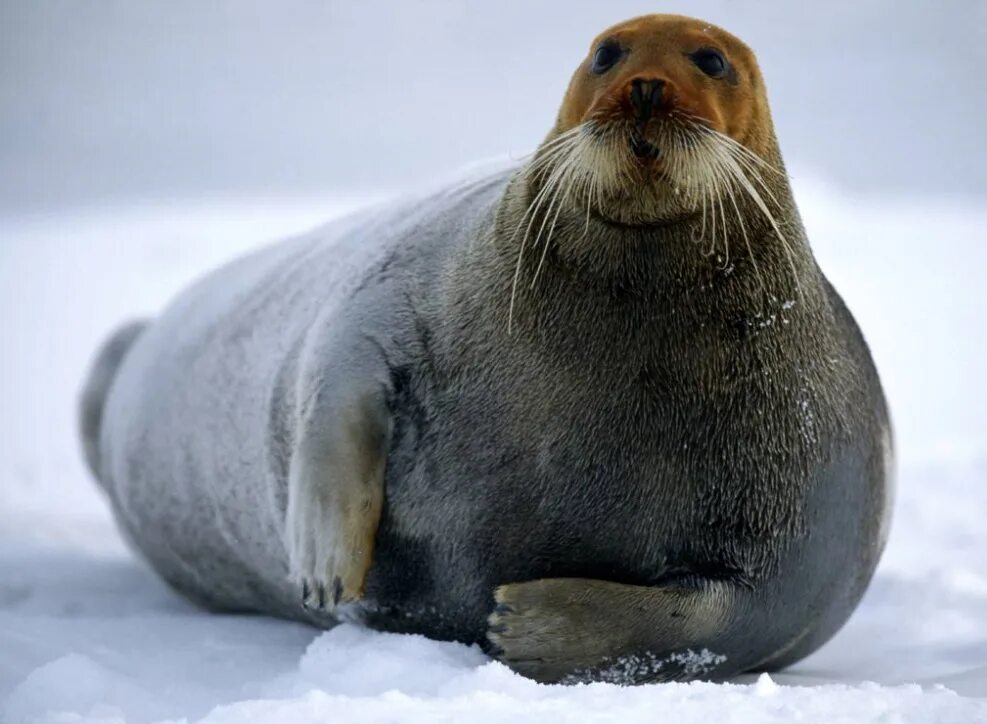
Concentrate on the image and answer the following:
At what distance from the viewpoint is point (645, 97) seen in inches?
108

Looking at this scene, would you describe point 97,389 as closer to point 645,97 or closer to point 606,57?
point 606,57

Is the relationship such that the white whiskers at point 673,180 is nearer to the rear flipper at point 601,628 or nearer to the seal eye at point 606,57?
the seal eye at point 606,57

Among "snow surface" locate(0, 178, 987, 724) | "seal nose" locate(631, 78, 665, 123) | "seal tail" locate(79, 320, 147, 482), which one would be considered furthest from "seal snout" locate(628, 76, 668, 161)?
"seal tail" locate(79, 320, 147, 482)

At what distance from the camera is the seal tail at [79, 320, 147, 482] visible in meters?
5.33

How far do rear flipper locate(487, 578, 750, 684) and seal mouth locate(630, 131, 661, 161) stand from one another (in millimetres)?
890

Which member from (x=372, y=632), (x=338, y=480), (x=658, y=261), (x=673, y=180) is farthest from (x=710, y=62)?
(x=372, y=632)

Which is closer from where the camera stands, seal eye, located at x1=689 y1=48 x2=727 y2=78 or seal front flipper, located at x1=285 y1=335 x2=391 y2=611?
seal eye, located at x1=689 y1=48 x2=727 y2=78

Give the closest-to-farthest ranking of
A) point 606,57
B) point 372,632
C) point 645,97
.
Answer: point 645,97 < point 606,57 < point 372,632

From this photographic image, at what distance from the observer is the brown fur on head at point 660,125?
2795 mm

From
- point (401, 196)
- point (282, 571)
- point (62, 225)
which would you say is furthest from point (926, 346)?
point (62, 225)

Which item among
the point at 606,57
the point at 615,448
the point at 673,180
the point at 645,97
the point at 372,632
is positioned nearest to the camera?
the point at 645,97

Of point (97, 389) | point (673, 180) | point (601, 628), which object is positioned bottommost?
point (601, 628)

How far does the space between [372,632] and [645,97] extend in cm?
Result: 138

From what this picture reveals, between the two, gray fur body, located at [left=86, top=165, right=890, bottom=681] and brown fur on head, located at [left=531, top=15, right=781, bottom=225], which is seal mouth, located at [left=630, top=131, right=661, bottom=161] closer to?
brown fur on head, located at [left=531, top=15, right=781, bottom=225]
